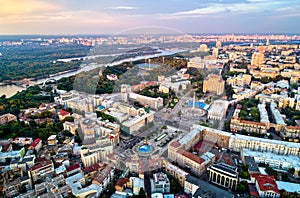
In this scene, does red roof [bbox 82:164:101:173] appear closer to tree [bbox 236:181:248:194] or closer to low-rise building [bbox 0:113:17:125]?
tree [bbox 236:181:248:194]

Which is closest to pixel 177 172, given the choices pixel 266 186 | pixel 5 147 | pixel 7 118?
pixel 266 186

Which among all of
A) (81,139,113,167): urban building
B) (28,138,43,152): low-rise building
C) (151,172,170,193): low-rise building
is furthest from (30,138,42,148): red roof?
(151,172,170,193): low-rise building

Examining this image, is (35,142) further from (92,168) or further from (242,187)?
(242,187)

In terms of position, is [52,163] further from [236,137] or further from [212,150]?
[236,137]

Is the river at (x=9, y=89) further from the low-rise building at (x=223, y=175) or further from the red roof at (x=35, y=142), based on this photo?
the low-rise building at (x=223, y=175)

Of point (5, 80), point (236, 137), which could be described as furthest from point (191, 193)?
point (5, 80)

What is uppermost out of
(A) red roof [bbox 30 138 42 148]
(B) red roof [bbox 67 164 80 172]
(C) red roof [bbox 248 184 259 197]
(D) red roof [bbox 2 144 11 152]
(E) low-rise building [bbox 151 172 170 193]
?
(A) red roof [bbox 30 138 42 148]

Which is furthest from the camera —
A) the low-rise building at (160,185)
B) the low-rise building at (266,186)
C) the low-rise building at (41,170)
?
the low-rise building at (41,170)

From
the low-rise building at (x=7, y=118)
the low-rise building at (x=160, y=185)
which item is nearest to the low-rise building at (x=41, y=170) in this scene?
the low-rise building at (x=160, y=185)
